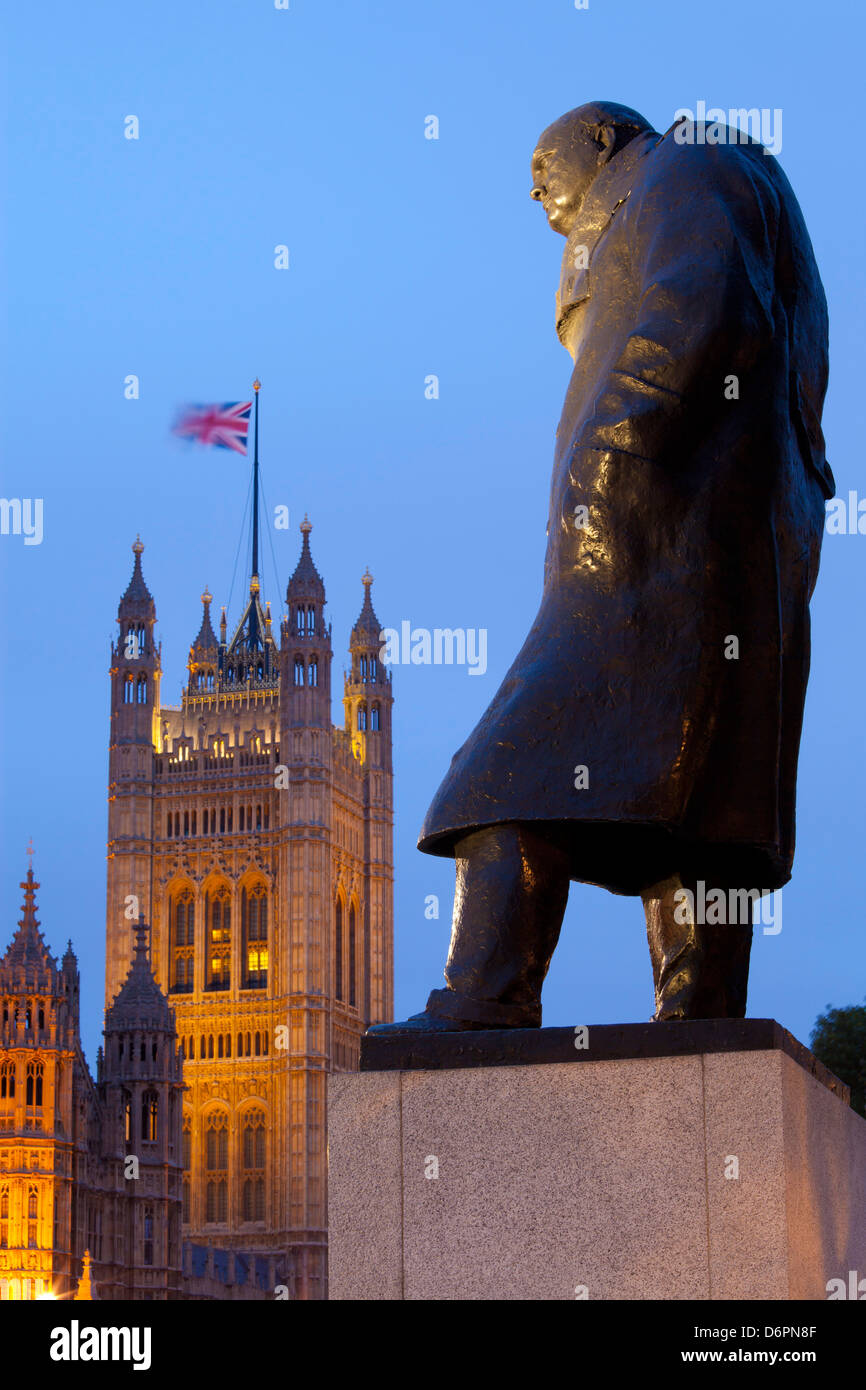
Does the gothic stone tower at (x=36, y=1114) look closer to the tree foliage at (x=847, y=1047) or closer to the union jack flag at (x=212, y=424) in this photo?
the tree foliage at (x=847, y=1047)

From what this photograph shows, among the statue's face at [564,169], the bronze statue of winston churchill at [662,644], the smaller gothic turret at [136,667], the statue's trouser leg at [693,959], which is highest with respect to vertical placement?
the smaller gothic turret at [136,667]

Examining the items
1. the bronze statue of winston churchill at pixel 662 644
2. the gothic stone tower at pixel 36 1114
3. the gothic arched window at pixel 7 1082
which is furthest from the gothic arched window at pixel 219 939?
A: the bronze statue of winston churchill at pixel 662 644

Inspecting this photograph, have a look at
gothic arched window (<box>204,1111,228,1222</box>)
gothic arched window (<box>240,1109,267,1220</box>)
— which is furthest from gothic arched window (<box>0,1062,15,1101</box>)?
gothic arched window (<box>204,1111,228,1222</box>)

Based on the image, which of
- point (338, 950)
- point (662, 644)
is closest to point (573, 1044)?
point (662, 644)

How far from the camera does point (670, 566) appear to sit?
17.9 feet

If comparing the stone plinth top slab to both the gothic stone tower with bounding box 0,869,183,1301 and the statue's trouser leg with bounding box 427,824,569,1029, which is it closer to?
the statue's trouser leg with bounding box 427,824,569,1029

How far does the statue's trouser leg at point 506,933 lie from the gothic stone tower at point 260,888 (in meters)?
70.7

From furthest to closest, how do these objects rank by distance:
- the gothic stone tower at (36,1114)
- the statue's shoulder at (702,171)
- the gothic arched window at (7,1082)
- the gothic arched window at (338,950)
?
the gothic arched window at (338,950)
the gothic arched window at (7,1082)
the gothic stone tower at (36,1114)
the statue's shoulder at (702,171)

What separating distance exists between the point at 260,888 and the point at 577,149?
7597 centimetres

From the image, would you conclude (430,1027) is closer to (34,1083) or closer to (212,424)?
(34,1083)

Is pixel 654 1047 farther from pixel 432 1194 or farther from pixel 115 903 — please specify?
pixel 115 903

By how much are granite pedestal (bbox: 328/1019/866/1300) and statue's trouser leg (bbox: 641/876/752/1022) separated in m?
0.45

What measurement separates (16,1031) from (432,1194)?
41.1m

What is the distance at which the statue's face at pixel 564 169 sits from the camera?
6.24m
